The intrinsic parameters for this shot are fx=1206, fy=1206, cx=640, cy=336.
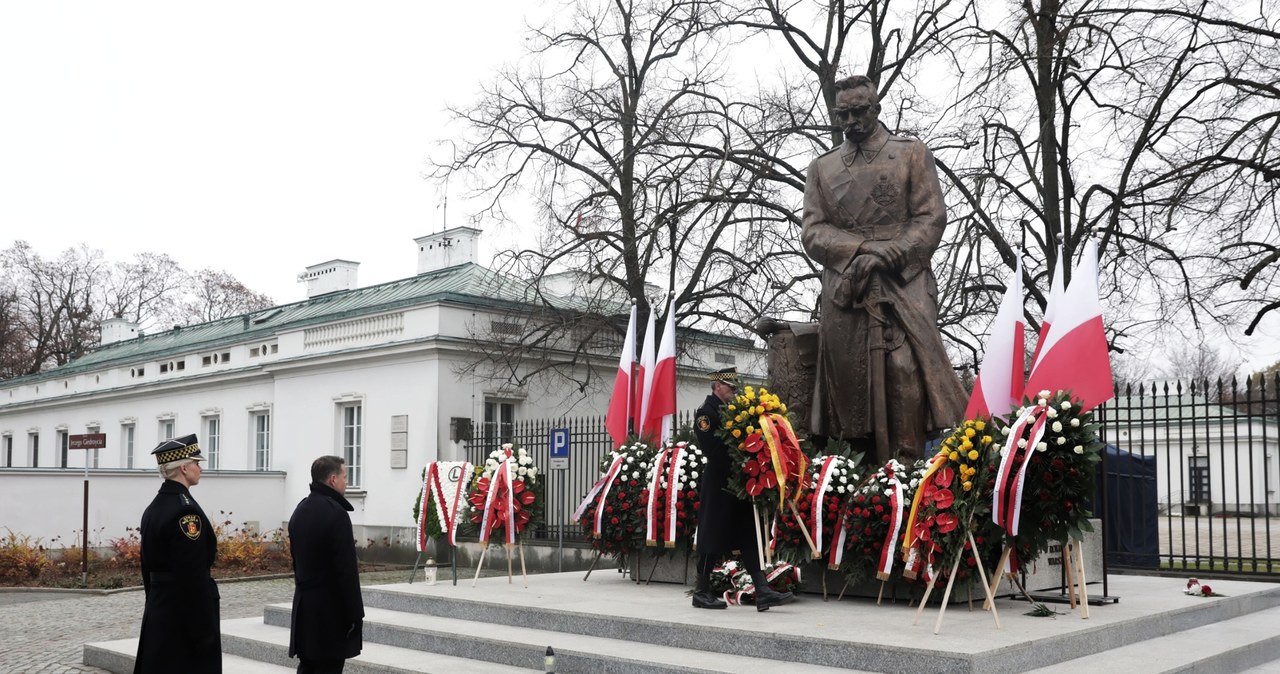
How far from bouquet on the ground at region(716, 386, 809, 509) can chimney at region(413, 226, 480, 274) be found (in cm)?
2206

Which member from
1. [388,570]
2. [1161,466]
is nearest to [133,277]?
[388,570]

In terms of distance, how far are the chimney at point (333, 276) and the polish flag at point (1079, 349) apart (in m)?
27.4

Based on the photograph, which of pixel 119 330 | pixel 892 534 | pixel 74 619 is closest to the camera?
pixel 892 534

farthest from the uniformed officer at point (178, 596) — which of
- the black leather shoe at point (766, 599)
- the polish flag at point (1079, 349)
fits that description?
the polish flag at point (1079, 349)

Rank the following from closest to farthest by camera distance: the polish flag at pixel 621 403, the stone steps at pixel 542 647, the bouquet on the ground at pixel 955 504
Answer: the stone steps at pixel 542 647 → the bouquet on the ground at pixel 955 504 → the polish flag at pixel 621 403

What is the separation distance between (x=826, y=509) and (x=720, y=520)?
86 cm

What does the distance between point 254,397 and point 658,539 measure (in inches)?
802

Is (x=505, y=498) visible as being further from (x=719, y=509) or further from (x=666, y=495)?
(x=719, y=509)

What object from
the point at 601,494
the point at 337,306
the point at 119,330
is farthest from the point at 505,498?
the point at 119,330

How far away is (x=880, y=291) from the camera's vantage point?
30.8 ft

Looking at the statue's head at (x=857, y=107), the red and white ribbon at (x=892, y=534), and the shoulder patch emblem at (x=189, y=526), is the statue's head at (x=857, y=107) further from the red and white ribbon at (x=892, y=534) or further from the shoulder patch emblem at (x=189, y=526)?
the shoulder patch emblem at (x=189, y=526)

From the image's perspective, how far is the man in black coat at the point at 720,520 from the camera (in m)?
8.55

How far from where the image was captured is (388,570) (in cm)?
2169

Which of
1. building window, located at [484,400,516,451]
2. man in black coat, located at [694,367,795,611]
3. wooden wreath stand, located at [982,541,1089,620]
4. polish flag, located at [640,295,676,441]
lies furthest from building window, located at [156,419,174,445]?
wooden wreath stand, located at [982,541,1089,620]
